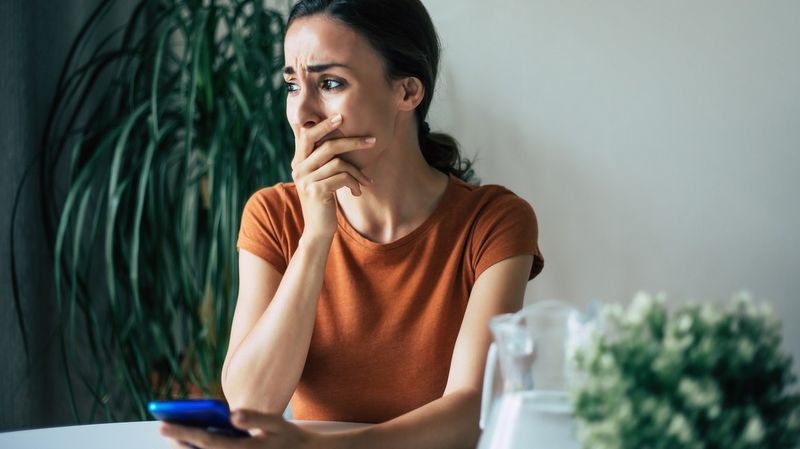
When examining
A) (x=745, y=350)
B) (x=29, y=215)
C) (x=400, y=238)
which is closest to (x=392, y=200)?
(x=400, y=238)

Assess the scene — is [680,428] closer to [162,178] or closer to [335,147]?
[335,147]

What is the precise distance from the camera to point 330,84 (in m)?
1.41

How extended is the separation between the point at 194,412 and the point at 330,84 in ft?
2.35

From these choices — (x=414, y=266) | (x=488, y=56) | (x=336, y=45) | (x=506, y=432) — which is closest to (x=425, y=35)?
(x=336, y=45)

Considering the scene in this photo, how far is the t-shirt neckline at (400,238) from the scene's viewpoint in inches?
58.2

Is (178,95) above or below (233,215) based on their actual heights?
above

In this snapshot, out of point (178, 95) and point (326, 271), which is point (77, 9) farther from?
point (326, 271)

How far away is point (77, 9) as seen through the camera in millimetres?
2312

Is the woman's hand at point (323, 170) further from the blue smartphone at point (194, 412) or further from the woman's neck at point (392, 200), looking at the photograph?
the blue smartphone at point (194, 412)

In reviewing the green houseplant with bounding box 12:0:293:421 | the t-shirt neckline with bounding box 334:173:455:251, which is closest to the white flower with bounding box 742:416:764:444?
the t-shirt neckline with bounding box 334:173:455:251

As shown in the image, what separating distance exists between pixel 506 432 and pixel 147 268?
1.65m

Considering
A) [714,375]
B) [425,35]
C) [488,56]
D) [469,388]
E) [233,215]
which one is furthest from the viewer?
[488,56]

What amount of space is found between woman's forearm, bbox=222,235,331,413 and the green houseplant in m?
0.68

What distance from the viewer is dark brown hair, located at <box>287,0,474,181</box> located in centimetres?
142
